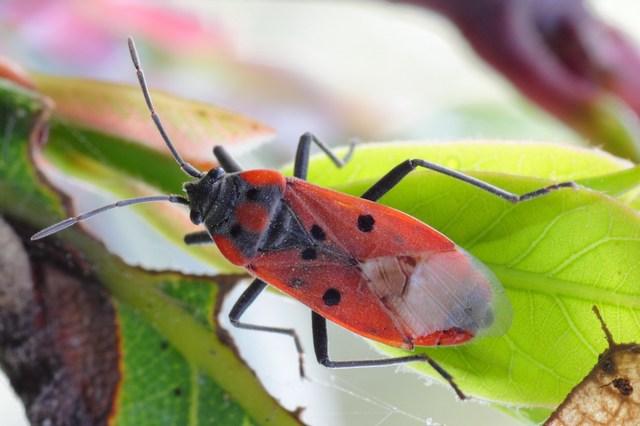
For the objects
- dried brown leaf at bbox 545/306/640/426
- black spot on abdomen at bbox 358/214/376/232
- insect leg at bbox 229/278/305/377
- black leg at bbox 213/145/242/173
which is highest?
dried brown leaf at bbox 545/306/640/426

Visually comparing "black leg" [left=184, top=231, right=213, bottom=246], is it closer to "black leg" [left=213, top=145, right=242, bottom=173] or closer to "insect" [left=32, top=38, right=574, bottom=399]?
"insect" [left=32, top=38, right=574, bottom=399]

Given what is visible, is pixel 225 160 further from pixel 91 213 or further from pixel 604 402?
pixel 604 402

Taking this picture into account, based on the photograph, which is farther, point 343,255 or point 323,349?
point 323,349

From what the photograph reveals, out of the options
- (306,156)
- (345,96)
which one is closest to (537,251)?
(306,156)

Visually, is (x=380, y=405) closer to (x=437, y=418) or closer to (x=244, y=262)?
(x=437, y=418)

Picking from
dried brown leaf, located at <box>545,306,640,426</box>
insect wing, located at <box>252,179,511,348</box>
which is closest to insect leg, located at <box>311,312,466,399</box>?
insect wing, located at <box>252,179,511,348</box>

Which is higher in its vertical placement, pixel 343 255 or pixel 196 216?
pixel 343 255

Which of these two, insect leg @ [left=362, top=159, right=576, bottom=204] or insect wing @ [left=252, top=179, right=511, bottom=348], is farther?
insect wing @ [left=252, top=179, right=511, bottom=348]

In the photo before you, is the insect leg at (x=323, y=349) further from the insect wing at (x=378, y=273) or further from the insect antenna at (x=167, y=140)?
the insect antenna at (x=167, y=140)

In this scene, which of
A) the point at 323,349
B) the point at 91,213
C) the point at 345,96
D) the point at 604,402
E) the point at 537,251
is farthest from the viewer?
the point at 345,96
